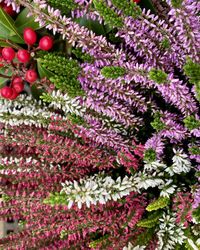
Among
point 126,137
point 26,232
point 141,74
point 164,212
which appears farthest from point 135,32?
point 26,232

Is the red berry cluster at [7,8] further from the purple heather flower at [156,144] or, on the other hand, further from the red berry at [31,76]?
the purple heather flower at [156,144]

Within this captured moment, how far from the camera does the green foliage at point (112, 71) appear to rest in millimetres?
715

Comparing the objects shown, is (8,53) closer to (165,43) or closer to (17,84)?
(17,84)

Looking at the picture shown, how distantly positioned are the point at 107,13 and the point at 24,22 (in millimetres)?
312

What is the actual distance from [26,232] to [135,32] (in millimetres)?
512

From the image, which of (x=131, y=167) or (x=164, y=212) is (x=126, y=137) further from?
(x=164, y=212)

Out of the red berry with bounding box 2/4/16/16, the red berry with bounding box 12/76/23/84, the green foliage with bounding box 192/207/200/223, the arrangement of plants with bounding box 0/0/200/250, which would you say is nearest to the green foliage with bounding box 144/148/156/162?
the arrangement of plants with bounding box 0/0/200/250

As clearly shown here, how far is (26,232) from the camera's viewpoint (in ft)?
3.29

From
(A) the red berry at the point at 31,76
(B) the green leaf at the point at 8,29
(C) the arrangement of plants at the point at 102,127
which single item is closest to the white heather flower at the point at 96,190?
(C) the arrangement of plants at the point at 102,127

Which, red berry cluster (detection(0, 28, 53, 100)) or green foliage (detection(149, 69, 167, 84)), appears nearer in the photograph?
green foliage (detection(149, 69, 167, 84))

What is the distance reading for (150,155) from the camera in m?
0.81

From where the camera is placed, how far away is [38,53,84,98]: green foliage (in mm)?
755

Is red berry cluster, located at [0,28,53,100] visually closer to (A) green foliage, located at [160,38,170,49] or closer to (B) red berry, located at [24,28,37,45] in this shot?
(B) red berry, located at [24,28,37,45]

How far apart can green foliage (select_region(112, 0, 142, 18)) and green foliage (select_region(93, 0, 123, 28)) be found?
0.05 ft
